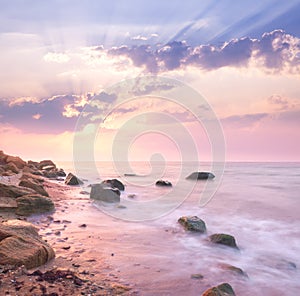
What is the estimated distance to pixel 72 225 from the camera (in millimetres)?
8719

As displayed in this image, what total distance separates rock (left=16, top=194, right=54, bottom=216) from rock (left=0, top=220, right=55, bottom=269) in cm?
345

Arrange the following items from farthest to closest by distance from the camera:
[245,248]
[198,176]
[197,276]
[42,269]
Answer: [198,176] < [245,248] < [197,276] < [42,269]

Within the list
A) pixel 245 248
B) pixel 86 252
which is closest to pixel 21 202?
pixel 86 252

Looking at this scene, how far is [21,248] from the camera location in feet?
16.4

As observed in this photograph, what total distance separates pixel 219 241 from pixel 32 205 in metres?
5.81

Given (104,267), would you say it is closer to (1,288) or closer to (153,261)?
(153,261)

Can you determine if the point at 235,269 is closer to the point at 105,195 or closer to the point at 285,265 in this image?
the point at 285,265

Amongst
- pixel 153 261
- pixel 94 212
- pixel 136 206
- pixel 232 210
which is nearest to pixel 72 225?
pixel 94 212

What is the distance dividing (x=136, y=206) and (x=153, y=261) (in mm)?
7669

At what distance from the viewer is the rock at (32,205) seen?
9034mm

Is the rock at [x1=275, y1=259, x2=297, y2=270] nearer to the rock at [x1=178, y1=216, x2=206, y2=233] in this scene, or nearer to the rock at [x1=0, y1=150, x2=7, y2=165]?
the rock at [x1=178, y1=216, x2=206, y2=233]

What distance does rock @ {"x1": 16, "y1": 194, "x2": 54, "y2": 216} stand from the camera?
9.03 metres

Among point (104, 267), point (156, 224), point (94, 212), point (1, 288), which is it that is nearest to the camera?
point (1, 288)

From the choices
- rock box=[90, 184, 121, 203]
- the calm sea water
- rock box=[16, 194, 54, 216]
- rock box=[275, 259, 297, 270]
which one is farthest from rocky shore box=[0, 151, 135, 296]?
rock box=[90, 184, 121, 203]
